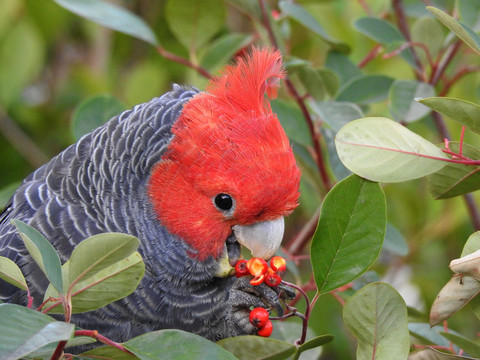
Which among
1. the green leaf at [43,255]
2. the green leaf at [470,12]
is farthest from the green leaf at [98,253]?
the green leaf at [470,12]

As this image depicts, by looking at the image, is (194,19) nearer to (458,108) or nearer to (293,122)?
(293,122)

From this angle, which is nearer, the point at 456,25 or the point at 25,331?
the point at 25,331

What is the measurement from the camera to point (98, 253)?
1.11 meters

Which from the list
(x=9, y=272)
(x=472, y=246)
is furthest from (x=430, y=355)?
(x=9, y=272)

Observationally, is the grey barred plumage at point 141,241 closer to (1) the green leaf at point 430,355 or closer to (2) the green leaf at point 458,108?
(1) the green leaf at point 430,355

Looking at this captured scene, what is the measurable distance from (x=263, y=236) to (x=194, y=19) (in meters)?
1.00

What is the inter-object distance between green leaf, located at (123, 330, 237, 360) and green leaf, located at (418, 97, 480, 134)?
67cm

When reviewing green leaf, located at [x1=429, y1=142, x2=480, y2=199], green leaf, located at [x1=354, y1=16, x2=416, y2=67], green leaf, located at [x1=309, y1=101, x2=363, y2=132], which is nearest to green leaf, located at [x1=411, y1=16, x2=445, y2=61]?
green leaf, located at [x1=354, y1=16, x2=416, y2=67]

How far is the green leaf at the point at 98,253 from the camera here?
1.10 metres

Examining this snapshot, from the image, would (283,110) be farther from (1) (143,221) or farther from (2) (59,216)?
(2) (59,216)

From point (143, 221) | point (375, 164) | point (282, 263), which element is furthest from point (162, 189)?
point (375, 164)

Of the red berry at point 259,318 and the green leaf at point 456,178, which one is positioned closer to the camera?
the green leaf at point 456,178

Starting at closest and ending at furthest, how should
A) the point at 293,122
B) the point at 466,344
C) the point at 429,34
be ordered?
the point at 466,344 → the point at 429,34 → the point at 293,122

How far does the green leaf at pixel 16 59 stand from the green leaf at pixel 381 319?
2.27m
